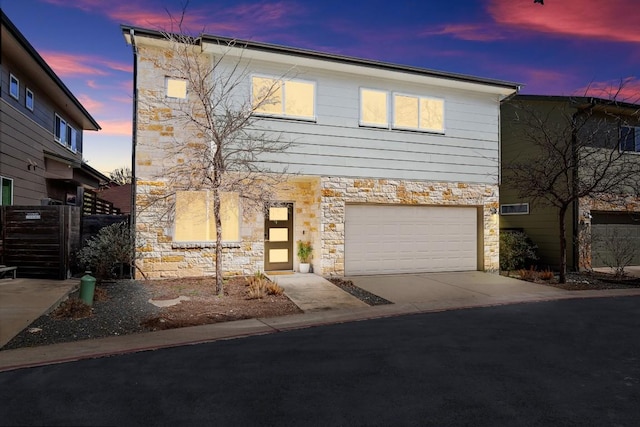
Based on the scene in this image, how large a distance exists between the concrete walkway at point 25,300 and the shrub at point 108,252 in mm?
608

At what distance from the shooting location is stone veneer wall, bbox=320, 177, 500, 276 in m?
12.5

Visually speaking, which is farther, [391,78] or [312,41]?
[312,41]

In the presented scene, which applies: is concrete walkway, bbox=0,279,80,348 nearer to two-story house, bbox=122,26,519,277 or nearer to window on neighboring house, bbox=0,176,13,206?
two-story house, bbox=122,26,519,277

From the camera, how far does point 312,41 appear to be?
14266 millimetres

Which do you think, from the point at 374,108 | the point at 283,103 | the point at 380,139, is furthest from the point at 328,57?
the point at 380,139

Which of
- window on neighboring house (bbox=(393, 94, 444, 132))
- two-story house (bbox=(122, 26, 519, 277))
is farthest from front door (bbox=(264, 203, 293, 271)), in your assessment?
window on neighboring house (bbox=(393, 94, 444, 132))

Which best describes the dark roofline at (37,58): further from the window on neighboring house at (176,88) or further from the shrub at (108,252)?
the shrub at (108,252)

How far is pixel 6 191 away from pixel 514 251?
17.4 metres

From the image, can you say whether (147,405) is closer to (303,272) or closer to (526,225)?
(303,272)

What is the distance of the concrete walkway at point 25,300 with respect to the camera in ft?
22.2

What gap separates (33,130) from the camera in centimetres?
1427

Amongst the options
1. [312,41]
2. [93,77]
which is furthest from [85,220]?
[312,41]

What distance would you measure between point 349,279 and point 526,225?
9.22 m

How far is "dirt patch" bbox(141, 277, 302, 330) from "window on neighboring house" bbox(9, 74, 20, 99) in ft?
25.1
